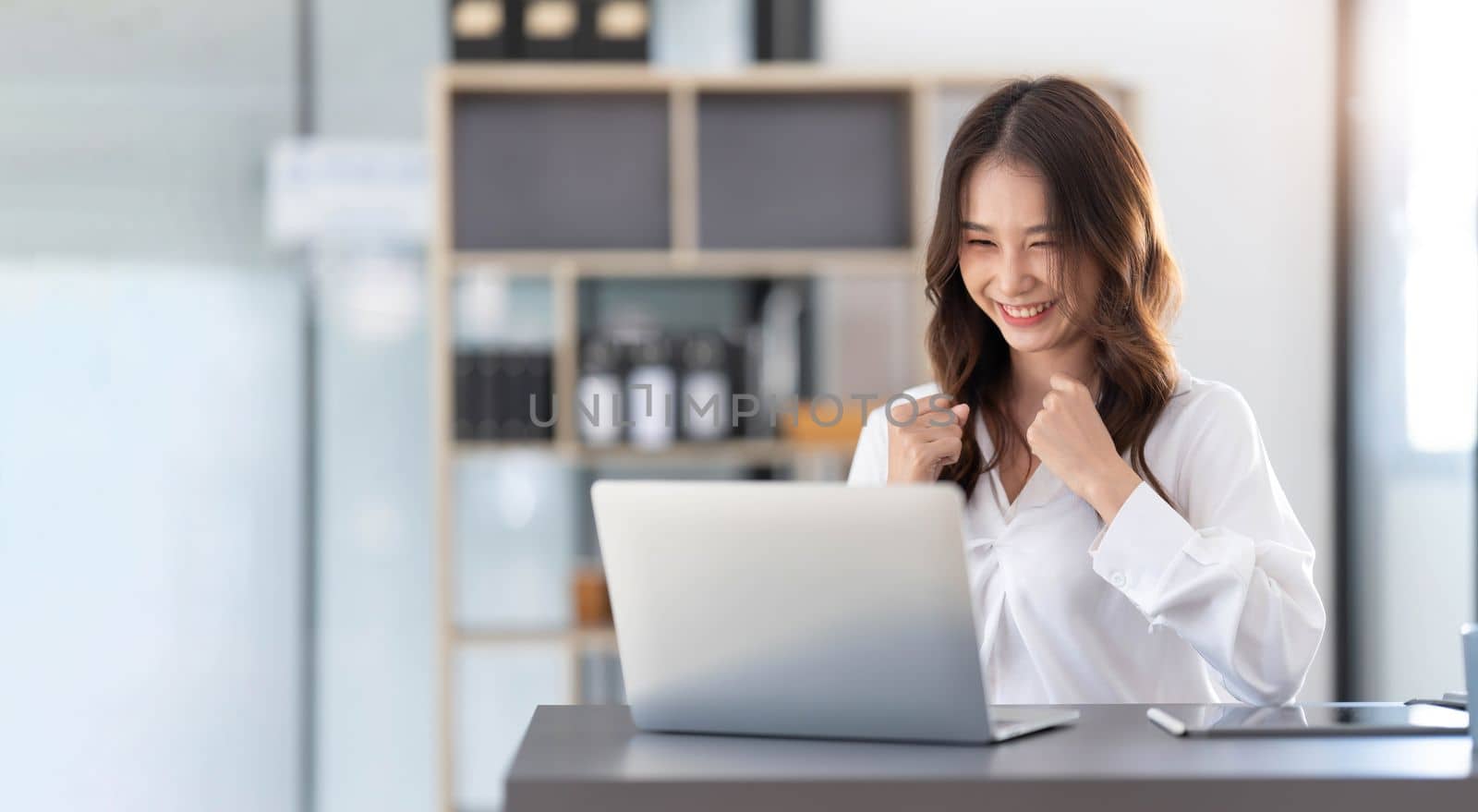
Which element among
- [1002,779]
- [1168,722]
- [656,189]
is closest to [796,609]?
[1002,779]

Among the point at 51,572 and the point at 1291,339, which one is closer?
the point at 51,572

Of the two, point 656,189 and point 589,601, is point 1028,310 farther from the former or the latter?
point 589,601

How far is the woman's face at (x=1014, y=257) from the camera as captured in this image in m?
1.68

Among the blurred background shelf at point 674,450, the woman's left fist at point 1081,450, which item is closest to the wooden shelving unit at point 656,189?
the blurred background shelf at point 674,450

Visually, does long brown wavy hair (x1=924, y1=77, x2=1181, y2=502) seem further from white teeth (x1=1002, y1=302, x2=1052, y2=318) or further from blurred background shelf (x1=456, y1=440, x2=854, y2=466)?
blurred background shelf (x1=456, y1=440, x2=854, y2=466)

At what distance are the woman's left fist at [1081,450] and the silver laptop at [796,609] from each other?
382 millimetres

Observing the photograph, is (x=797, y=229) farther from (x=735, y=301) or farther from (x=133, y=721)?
(x=133, y=721)

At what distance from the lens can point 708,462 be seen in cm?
341

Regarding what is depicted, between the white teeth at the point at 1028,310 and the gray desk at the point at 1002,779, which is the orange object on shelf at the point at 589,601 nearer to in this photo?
the white teeth at the point at 1028,310

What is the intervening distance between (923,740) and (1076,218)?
74cm

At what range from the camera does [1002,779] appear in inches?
40.2

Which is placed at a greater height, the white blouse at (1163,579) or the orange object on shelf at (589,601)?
the white blouse at (1163,579)

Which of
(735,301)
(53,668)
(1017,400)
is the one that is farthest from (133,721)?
(1017,400)

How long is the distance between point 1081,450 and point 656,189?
181 centimetres
